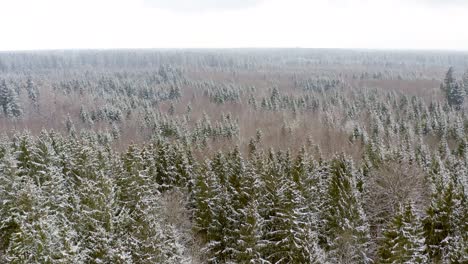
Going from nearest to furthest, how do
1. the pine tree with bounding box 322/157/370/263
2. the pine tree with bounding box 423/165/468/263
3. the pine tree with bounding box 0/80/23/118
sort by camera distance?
the pine tree with bounding box 322/157/370/263
the pine tree with bounding box 423/165/468/263
the pine tree with bounding box 0/80/23/118

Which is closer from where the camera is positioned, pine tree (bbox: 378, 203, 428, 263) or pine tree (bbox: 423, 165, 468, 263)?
pine tree (bbox: 378, 203, 428, 263)

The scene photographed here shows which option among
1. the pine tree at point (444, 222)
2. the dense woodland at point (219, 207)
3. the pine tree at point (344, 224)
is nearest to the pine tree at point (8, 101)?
the dense woodland at point (219, 207)

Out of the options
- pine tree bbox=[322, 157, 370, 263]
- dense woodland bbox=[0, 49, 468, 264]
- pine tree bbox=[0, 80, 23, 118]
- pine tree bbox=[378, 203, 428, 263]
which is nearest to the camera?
dense woodland bbox=[0, 49, 468, 264]

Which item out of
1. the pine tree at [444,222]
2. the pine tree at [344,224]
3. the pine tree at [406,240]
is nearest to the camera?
the pine tree at [406,240]

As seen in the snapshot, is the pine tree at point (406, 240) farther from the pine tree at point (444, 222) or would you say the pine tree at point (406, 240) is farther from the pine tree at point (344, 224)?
the pine tree at point (444, 222)

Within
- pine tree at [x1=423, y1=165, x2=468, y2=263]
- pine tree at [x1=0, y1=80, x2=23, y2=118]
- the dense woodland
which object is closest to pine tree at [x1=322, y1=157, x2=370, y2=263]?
the dense woodland

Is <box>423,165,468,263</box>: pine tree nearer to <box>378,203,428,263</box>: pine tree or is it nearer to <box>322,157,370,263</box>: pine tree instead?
<box>378,203,428,263</box>: pine tree

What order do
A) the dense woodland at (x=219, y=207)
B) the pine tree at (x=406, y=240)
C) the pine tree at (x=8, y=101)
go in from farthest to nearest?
the pine tree at (x=8, y=101) < the pine tree at (x=406, y=240) < the dense woodland at (x=219, y=207)

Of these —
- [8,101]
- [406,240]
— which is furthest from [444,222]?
[8,101]

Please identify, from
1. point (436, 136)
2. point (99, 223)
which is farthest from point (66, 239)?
point (436, 136)

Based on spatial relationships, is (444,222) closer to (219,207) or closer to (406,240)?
(406,240)
